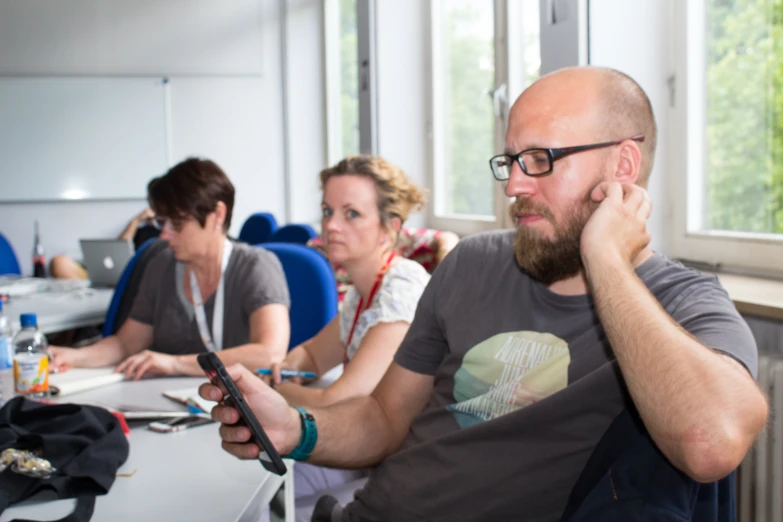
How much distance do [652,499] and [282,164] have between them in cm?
589

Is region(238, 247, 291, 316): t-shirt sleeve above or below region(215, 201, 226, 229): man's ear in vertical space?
below

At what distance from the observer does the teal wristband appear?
1.30 meters

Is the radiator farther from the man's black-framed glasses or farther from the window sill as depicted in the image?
the man's black-framed glasses

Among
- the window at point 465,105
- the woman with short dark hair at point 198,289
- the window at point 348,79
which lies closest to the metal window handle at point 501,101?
the window at point 465,105

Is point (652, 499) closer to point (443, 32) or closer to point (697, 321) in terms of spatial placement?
point (697, 321)

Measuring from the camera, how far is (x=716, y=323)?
1.06 m

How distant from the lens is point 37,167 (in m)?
6.19

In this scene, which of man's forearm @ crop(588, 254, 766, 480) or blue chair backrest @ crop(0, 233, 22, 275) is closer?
man's forearm @ crop(588, 254, 766, 480)

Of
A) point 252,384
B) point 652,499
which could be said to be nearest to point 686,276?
point 652,499

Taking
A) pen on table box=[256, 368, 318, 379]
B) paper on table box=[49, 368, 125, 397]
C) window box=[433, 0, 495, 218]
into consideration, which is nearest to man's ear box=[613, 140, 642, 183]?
pen on table box=[256, 368, 318, 379]

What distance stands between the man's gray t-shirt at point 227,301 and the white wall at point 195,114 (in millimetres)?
4001

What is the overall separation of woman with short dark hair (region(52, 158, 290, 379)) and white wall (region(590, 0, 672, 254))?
1138 mm

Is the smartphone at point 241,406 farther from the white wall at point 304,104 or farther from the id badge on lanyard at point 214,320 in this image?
the white wall at point 304,104

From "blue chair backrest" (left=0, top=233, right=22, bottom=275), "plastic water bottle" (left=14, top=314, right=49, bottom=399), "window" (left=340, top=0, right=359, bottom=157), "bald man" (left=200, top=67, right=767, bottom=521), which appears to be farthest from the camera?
"window" (left=340, top=0, right=359, bottom=157)
